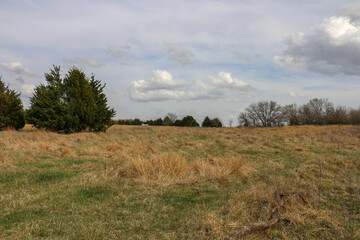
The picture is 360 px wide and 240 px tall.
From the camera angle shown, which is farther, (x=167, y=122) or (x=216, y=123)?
(x=167, y=122)

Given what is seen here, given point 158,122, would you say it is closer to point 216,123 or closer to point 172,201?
point 216,123

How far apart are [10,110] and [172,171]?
25.9 meters

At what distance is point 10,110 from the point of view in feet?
84.5

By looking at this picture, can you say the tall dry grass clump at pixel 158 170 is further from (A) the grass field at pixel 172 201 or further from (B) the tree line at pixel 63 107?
(B) the tree line at pixel 63 107

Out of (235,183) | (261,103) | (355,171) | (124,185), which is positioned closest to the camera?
(124,185)

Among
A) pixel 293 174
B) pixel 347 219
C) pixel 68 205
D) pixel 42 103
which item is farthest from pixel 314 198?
pixel 42 103

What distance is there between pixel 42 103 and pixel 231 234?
2356 cm

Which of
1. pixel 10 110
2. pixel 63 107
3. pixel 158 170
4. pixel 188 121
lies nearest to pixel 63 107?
pixel 63 107

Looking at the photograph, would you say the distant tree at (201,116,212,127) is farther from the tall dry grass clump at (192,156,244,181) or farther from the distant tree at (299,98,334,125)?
the tall dry grass clump at (192,156,244,181)

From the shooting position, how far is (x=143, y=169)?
6613mm

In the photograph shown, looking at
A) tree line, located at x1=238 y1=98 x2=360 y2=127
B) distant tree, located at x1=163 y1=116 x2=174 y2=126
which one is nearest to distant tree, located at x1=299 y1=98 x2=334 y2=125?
tree line, located at x1=238 y1=98 x2=360 y2=127

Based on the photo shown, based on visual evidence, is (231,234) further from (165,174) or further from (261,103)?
(261,103)

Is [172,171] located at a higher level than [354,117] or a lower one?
lower

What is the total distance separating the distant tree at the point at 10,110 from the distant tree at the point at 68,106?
8.88ft
